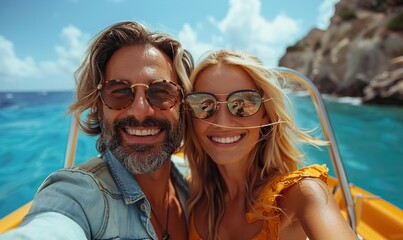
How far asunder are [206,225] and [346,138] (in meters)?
10.0

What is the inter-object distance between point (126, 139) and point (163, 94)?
0.34 m

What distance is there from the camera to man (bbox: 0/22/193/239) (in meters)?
1.26

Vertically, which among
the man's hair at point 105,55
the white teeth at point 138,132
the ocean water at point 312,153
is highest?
the man's hair at point 105,55

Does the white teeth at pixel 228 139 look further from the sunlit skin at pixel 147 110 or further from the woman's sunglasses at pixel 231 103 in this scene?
the sunlit skin at pixel 147 110

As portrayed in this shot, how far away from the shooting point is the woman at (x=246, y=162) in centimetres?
146

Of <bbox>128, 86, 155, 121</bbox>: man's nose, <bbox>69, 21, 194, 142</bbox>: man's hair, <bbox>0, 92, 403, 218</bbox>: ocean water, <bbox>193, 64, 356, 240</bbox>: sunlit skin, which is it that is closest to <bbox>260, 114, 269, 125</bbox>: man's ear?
<bbox>193, 64, 356, 240</bbox>: sunlit skin

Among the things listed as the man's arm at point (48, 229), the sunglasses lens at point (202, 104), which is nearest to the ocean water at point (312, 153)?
the sunglasses lens at point (202, 104)

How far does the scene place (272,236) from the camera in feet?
4.94

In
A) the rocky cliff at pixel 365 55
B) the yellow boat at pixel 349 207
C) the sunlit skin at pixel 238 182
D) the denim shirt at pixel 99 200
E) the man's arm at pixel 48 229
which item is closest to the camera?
the man's arm at pixel 48 229

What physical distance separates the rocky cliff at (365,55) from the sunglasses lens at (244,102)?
15.9m

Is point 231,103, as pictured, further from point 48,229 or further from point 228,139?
point 48,229

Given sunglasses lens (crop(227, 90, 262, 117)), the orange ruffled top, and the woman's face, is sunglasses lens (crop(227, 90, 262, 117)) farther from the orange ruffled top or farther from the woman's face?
the orange ruffled top

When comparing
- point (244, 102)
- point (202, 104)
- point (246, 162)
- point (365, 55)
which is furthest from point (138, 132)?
point (365, 55)

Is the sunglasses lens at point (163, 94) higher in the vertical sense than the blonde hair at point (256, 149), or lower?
higher
